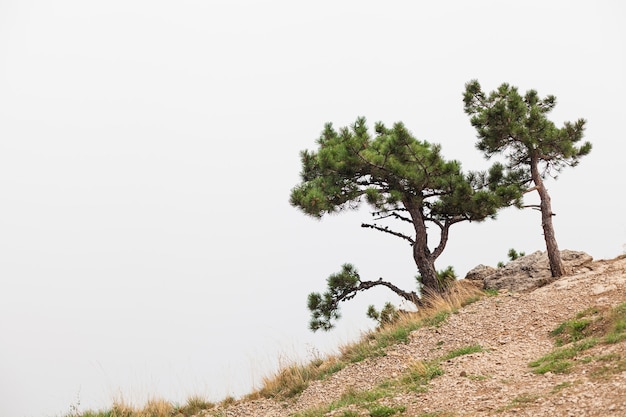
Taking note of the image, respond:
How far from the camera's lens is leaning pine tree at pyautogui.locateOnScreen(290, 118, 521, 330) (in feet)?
52.2

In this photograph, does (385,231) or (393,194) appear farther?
(385,231)

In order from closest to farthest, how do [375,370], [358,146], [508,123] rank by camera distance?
[375,370] → [358,146] → [508,123]

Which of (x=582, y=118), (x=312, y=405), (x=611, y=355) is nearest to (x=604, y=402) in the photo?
(x=611, y=355)

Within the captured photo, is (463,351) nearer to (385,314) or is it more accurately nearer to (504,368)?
(504,368)

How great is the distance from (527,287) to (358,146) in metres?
6.75

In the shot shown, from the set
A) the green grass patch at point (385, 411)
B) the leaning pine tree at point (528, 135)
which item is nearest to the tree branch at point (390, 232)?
the leaning pine tree at point (528, 135)

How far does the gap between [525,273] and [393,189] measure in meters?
5.09

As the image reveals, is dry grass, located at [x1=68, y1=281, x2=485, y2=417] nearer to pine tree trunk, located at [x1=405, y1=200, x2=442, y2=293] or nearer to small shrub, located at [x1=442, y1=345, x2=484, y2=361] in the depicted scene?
small shrub, located at [x1=442, y1=345, x2=484, y2=361]

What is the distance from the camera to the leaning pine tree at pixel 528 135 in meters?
17.4

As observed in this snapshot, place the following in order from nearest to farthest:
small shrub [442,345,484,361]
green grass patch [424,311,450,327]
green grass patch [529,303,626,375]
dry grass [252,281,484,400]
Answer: green grass patch [529,303,626,375] → small shrub [442,345,484,361] → dry grass [252,281,484,400] → green grass patch [424,311,450,327]

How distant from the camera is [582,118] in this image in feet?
60.5

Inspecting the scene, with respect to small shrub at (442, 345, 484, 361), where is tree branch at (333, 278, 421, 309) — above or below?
above

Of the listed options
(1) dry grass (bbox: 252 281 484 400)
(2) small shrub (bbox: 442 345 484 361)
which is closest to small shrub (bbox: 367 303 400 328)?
(1) dry grass (bbox: 252 281 484 400)

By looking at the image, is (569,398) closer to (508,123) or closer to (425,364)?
(425,364)
